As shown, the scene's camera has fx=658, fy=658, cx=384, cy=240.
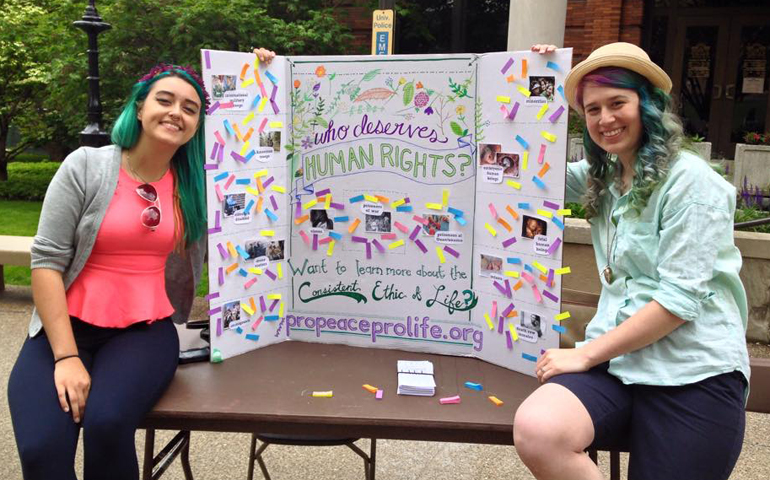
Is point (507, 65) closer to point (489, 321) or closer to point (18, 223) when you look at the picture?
point (489, 321)

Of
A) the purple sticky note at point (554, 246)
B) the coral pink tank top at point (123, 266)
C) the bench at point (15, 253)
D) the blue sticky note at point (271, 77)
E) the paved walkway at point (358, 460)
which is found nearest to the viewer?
the coral pink tank top at point (123, 266)

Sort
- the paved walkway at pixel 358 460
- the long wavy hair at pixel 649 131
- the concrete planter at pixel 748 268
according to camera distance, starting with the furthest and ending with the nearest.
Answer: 1. the concrete planter at pixel 748 268
2. the paved walkway at pixel 358 460
3. the long wavy hair at pixel 649 131

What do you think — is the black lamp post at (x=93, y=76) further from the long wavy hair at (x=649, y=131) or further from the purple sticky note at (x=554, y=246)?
the long wavy hair at (x=649, y=131)

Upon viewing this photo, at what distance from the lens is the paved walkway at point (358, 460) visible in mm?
3137

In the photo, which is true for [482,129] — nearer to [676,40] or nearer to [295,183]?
[295,183]

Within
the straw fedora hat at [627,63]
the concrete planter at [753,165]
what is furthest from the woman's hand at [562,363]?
the concrete planter at [753,165]

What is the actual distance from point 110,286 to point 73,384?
0.34 meters

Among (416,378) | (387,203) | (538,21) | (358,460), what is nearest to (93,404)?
(416,378)

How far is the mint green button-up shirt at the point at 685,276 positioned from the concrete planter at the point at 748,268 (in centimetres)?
305

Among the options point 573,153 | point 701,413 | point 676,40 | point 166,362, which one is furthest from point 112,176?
point 676,40

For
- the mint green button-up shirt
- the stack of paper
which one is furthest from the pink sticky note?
the mint green button-up shirt

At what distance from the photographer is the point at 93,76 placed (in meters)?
6.13

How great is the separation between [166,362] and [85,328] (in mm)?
273

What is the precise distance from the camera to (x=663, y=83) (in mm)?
1854
